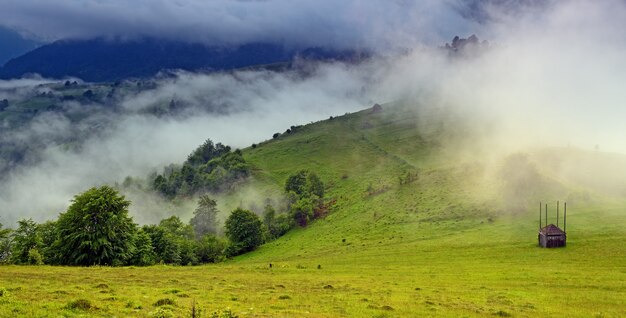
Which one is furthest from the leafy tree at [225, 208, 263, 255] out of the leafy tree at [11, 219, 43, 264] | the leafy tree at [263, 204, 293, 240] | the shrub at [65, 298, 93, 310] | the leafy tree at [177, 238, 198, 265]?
the shrub at [65, 298, 93, 310]

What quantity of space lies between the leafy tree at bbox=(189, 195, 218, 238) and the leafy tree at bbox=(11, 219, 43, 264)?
93.2 meters

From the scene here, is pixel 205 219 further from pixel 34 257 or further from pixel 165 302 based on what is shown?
pixel 165 302

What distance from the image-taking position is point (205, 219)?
608 ft

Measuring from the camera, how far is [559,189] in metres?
128

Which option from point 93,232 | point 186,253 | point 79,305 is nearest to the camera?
point 79,305

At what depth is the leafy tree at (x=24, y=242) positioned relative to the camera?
270 ft

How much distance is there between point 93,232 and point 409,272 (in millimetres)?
54894

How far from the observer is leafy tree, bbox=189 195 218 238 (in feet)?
600

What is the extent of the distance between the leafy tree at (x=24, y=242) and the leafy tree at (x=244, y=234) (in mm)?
63809

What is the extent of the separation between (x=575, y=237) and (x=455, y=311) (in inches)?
2559

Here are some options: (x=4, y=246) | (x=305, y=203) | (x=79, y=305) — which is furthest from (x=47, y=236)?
(x=305, y=203)

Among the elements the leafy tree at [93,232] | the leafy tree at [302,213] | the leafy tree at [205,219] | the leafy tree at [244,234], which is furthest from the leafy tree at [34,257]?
the leafy tree at [205,219]

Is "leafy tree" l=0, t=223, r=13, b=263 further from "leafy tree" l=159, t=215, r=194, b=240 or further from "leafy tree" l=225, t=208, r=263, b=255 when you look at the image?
"leafy tree" l=225, t=208, r=263, b=255

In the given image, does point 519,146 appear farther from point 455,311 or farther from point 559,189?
point 455,311
